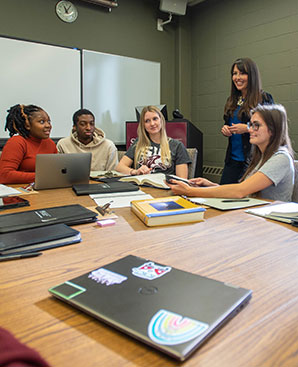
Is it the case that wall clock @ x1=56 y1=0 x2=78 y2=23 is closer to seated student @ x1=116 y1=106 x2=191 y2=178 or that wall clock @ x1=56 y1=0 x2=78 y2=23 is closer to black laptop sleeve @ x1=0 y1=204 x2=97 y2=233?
seated student @ x1=116 y1=106 x2=191 y2=178

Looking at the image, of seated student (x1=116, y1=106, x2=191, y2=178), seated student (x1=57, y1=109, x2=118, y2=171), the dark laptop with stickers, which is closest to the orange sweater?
seated student (x1=57, y1=109, x2=118, y2=171)

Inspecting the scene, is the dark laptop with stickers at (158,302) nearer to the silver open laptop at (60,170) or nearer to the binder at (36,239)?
the binder at (36,239)

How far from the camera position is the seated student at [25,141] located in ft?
6.82

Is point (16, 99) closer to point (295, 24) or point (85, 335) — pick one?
point (295, 24)

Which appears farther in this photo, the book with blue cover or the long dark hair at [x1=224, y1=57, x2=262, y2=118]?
the long dark hair at [x1=224, y1=57, x2=262, y2=118]

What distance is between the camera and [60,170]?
171cm

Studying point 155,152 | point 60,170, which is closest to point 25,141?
point 60,170

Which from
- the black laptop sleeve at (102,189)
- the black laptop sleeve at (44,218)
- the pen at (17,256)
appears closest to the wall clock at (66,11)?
the black laptop sleeve at (102,189)

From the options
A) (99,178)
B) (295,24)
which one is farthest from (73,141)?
(295,24)

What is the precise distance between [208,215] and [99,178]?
1057mm

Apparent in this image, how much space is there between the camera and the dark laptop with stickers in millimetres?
428

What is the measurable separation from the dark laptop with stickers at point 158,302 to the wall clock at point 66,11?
383cm

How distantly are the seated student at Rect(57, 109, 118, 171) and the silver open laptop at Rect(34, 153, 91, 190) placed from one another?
38.6 inches

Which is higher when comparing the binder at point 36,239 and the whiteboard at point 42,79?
the whiteboard at point 42,79
